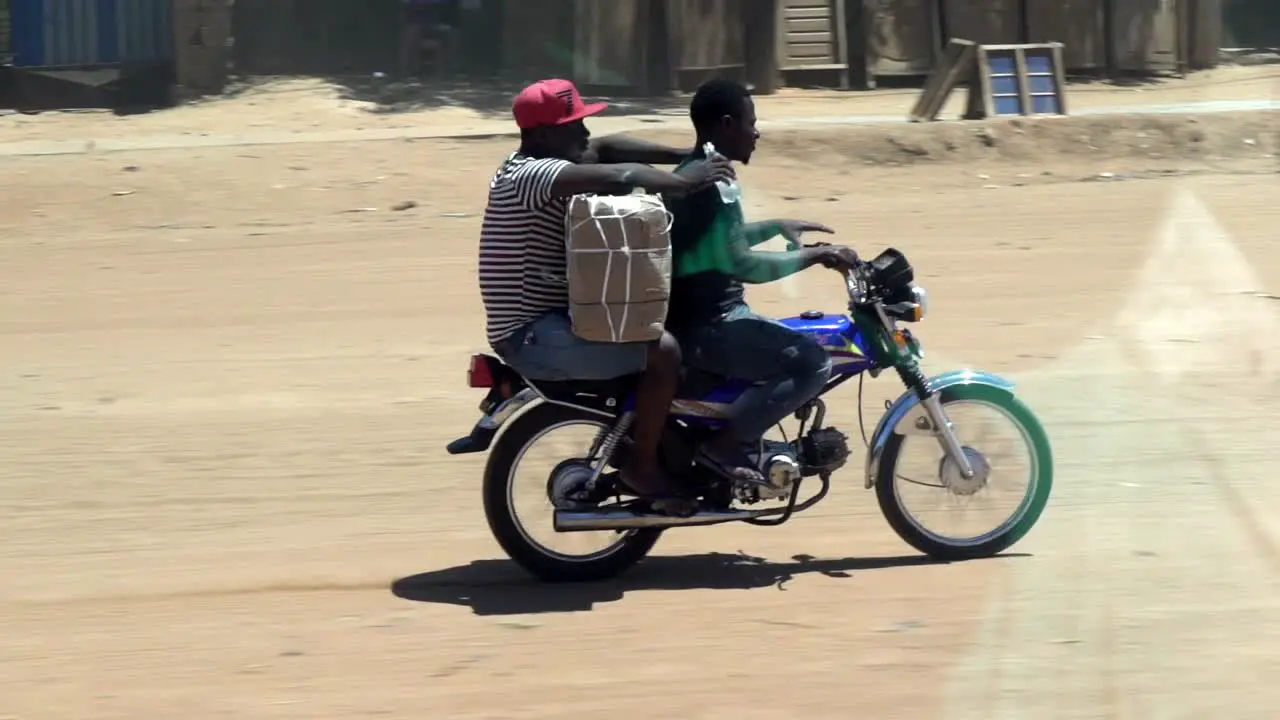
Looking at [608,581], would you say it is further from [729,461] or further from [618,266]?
[618,266]

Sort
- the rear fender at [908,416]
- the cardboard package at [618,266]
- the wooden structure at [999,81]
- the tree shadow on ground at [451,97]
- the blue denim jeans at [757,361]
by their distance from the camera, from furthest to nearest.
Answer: the tree shadow on ground at [451,97] < the wooden structure at [999,81] < the rear fender at [908,416] < the blue denim jeans at [757,361] < the cardboard package at [618,266]

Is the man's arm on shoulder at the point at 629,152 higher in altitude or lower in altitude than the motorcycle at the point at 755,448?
higher

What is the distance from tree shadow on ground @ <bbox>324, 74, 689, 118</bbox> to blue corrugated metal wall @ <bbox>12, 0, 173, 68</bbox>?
226 centimetres

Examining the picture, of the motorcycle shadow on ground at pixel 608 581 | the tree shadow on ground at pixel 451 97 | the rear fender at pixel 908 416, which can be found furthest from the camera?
the tree shadow on ground at pixel 451 97

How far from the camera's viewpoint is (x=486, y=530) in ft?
21.8

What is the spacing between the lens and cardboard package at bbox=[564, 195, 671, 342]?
5375 millimetres

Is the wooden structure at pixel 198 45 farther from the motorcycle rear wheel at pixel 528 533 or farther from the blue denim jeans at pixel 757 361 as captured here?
the blue denim jeans at pixel 757 361

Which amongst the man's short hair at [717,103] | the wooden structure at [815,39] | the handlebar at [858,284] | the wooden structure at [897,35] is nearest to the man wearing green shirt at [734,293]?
the man's short hair at [717,103]

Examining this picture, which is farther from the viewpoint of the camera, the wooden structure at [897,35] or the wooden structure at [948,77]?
the wooden structure at [897,35]

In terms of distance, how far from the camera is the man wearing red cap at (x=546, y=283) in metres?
5.53

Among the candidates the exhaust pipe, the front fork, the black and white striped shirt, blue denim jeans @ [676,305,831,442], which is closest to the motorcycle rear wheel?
the exhaust pipe

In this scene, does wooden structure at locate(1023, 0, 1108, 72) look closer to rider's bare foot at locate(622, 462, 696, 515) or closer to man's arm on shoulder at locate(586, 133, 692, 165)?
man's arm on shoulder at locate(586, 133, 692, 165)

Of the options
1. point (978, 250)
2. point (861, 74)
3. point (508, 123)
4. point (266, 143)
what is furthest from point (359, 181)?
point (861, 74)

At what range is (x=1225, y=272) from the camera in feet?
37.4
